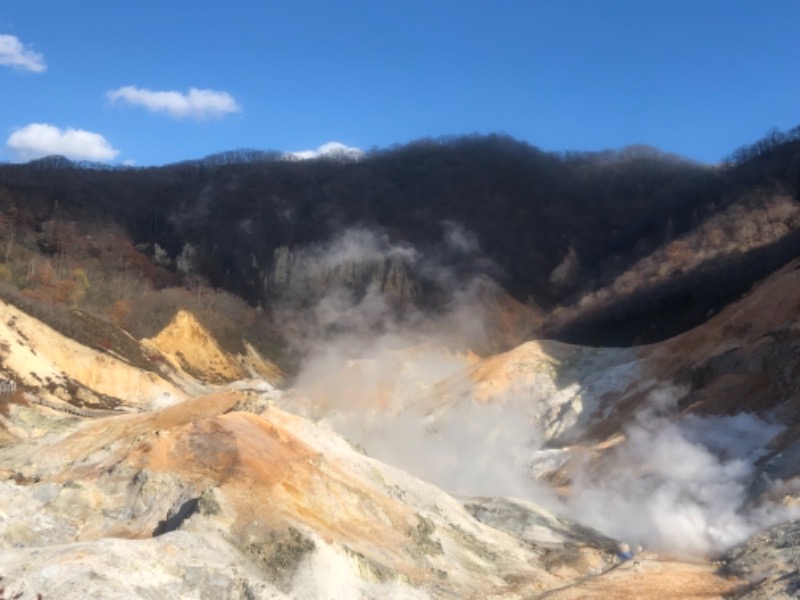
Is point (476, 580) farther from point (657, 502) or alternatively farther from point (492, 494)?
point (492, 494)

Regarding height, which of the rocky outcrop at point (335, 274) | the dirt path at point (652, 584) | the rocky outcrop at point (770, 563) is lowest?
the dirt path at point (652, 584)

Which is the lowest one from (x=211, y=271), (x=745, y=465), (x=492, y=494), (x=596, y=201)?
(x=492, y=494)

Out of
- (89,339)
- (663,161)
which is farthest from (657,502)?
(663,161)

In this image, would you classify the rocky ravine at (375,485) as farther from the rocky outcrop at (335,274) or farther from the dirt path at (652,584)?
the rocky outcrop at (335,274)

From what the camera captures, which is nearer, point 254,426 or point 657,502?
point 254,426

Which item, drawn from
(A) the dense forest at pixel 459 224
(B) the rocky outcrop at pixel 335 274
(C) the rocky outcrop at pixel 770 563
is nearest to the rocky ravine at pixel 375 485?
(C) the rocky outcrop at pixel 770 563

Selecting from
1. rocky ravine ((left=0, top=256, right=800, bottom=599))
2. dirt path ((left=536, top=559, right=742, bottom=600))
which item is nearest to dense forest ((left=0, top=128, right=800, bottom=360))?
rocky ravine ((left=0, top=256, right=800, bottom=599))
